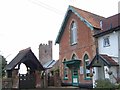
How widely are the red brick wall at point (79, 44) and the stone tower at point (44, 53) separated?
34.4 meters

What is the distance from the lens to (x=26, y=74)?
27.7 meters

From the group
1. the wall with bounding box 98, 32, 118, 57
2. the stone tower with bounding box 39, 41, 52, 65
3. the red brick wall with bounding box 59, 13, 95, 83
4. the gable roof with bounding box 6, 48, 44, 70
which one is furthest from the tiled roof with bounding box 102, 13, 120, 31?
the stone tower with bounding box 39, 41, 52, 65

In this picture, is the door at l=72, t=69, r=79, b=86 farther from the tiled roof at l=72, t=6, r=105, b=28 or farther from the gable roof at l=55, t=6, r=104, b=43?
the tiled roof at l=72, t=6, r=105, b=28

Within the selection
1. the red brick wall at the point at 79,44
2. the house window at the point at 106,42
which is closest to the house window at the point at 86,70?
the red brick wall at the point at 79,44

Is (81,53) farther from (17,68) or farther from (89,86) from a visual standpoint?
(17,68)

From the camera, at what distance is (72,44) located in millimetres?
30109

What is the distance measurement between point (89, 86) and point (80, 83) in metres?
2.20

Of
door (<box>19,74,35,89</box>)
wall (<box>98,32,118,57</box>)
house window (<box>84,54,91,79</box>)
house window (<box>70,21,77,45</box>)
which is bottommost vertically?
door (<box>19,74,35,89</box>)

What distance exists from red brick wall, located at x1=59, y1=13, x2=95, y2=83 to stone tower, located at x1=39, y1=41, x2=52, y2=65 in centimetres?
3442

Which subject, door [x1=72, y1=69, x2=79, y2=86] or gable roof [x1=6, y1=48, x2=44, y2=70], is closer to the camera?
gable roof [x1=6, y1=48, x2=44, y2=70]

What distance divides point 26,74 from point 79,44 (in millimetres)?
6999

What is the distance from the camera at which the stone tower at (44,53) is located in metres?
67.3

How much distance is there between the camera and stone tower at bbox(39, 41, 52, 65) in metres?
67.3

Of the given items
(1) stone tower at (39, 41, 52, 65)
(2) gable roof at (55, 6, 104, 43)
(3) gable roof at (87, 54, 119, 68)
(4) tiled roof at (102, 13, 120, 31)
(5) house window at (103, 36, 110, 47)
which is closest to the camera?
(3) gable roof at (87, 54, 119, 68)
